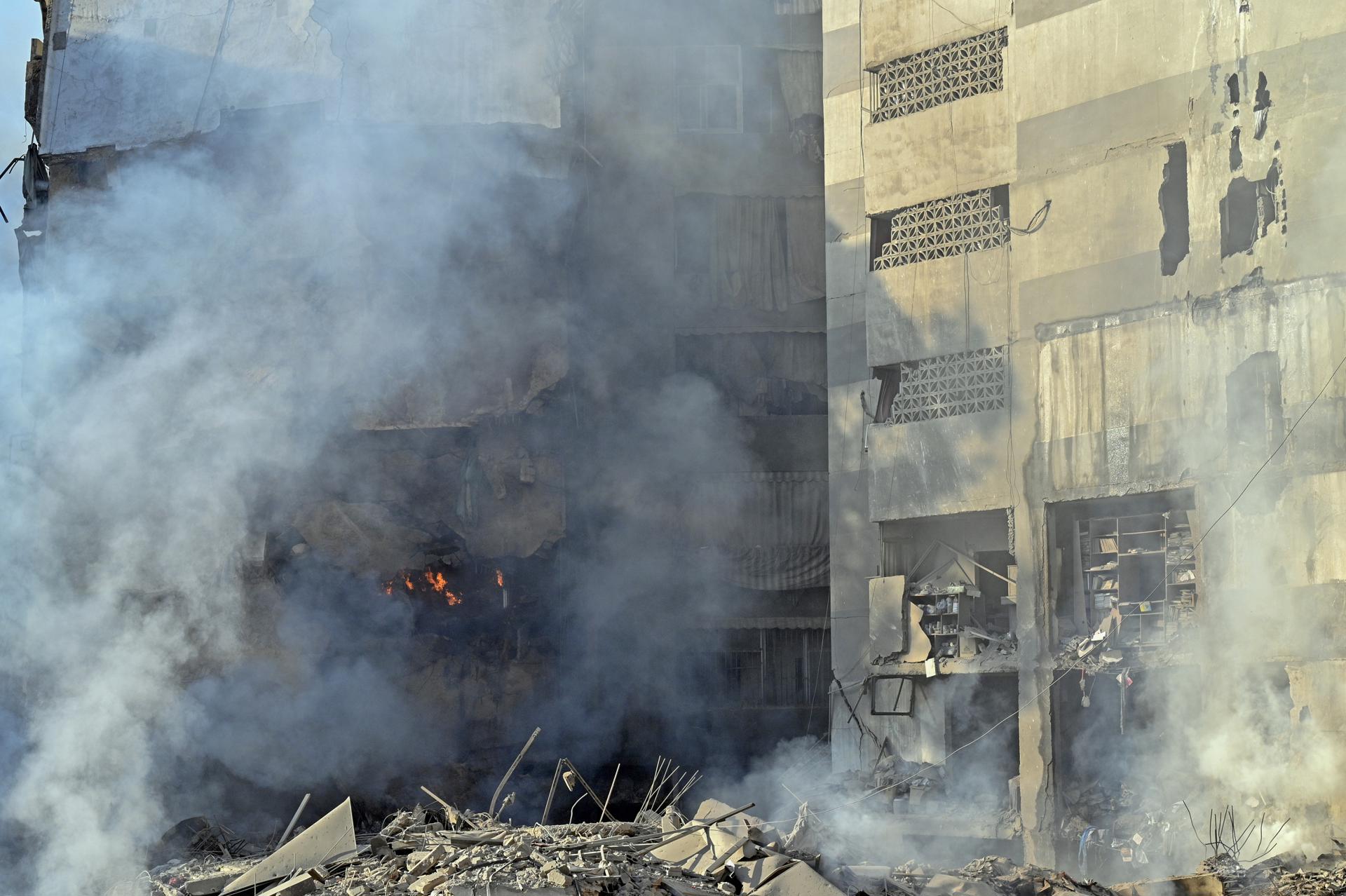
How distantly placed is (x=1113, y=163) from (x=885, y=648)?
672cm

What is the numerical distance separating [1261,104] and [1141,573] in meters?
5.38

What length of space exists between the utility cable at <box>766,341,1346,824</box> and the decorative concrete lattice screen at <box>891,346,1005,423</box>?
324 cm

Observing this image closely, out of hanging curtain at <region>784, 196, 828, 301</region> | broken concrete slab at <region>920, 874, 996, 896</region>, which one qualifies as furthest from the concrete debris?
hanging curtain at <region>784, 196, 828, 301</region>

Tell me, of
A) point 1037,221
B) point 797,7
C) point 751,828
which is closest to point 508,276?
point 797,7

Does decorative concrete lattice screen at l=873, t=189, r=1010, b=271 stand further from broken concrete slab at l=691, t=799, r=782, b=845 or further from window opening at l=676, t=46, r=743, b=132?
broken concrete slab at l=691, t=799, r=782, b=845

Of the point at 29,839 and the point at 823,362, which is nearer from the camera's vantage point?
the point at 29,839

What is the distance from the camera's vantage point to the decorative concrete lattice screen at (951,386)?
1892 cm

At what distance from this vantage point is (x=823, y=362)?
2338cm

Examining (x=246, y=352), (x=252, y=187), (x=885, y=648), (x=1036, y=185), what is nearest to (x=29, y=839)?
(x=246, y=352)

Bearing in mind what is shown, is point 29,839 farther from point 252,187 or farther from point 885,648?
point 885,648

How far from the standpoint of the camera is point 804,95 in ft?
77.0

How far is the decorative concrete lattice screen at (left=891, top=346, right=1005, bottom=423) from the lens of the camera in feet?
62.1

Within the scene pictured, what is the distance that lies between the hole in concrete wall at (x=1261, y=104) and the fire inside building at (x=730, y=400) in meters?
0.13

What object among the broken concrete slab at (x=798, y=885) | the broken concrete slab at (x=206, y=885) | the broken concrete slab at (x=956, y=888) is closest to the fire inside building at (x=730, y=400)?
the broken concrete slab at (x=956, y=888)
